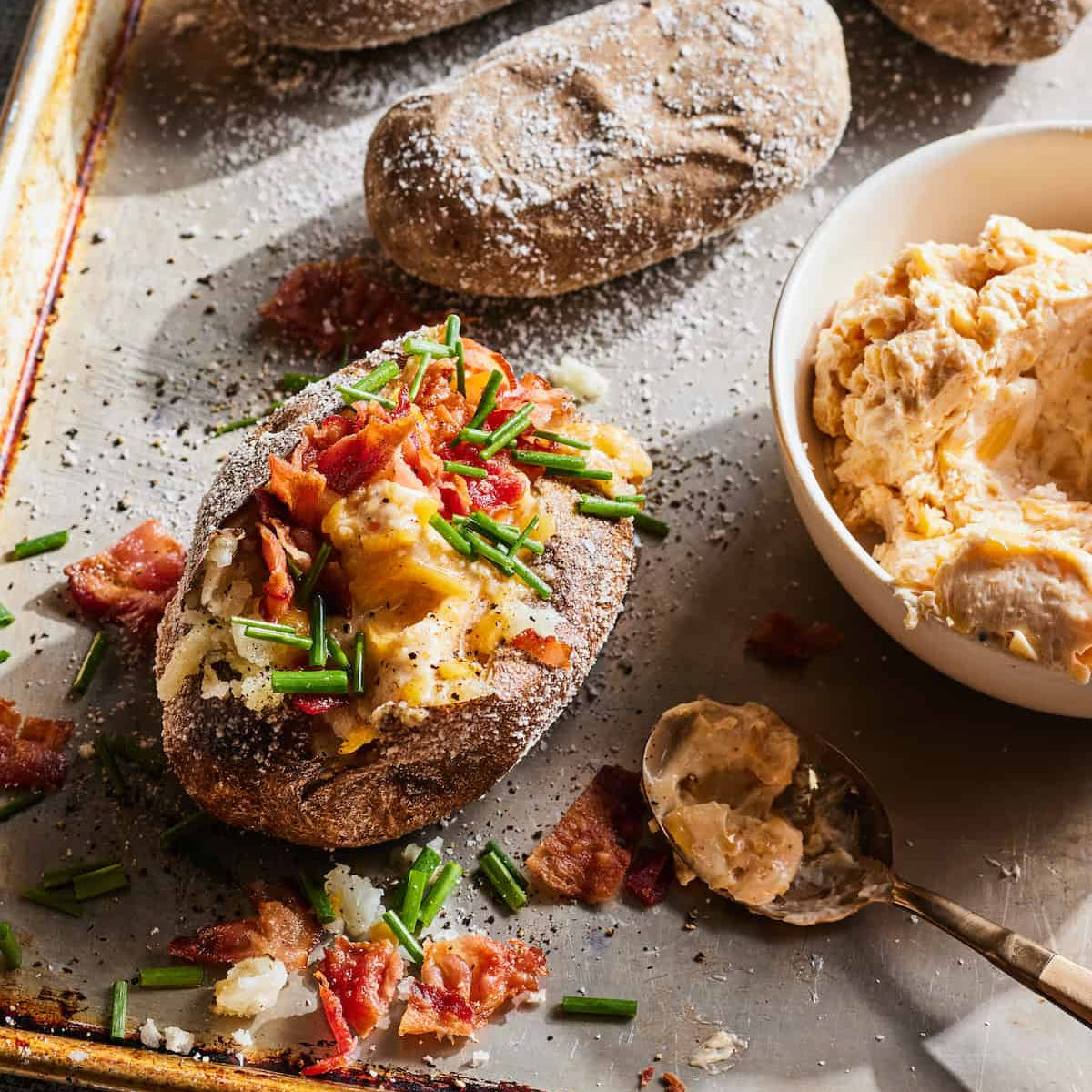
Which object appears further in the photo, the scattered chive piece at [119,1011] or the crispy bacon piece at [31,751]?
the crispy bacon piece at [31,751]

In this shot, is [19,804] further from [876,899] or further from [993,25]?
[993,25]

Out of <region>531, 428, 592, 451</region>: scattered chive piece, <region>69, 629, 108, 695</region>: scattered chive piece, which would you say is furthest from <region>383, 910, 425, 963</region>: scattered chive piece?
<region>531, 428, 592, 451</region>: scattered chive piece

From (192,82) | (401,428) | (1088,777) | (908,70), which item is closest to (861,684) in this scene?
(1088,777)

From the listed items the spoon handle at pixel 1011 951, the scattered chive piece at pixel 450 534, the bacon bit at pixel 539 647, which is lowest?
the spoon handle at pixel 1011 951

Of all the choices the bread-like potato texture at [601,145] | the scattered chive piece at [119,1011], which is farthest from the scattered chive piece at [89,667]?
the bread-like potato texture at [601,145]

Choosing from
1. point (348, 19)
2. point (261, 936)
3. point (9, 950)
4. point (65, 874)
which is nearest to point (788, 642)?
point (261, 936)

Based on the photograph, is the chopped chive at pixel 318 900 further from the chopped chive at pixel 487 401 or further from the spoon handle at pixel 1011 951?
the spoon handle at pixel 1011 951
